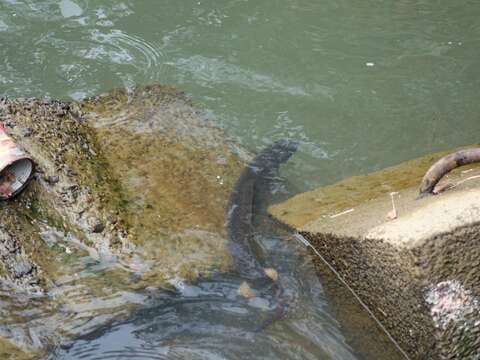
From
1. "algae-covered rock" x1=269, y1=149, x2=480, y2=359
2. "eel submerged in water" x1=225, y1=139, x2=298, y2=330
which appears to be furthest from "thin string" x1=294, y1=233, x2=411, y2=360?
"eel submerged in water" x1=225, y1=139, x2=298, y2=330

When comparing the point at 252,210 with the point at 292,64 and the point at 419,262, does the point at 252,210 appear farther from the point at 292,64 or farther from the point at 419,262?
the point at 292,64

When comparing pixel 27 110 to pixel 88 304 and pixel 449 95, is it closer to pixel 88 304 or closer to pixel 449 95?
pixel 88 304

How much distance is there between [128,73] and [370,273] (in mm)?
3641

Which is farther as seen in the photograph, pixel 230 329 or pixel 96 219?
pixel 96 219

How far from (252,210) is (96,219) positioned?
1329 millimetres

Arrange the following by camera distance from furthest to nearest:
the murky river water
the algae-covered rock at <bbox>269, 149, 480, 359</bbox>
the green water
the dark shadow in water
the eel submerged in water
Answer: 1. the green water
2. the murky river water
3. the eel submerged in water
4. the dark shadow in water
5. the algae-covered rock at <bbox>269, 149, 480, 359</bbox>

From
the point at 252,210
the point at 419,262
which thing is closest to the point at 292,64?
the point at 252,210

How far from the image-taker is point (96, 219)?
3.77m

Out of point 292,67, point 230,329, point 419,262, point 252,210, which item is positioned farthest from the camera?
point 292,67

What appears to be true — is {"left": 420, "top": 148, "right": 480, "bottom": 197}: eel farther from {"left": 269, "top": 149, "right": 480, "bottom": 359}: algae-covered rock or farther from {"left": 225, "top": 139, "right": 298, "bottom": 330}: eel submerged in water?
{"left": 225, "top": 139, "right": 298, "bottom": 330}: eel submerged in water

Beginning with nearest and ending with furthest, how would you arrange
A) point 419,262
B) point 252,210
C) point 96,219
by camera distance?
1. point 419,262
2. point 96,219
3. point 252,210

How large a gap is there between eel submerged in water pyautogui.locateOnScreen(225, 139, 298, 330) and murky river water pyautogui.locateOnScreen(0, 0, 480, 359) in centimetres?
10

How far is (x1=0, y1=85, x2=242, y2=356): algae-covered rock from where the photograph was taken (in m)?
3.45

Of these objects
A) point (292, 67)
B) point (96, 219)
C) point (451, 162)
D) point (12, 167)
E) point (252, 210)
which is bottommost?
point (252, 210)
